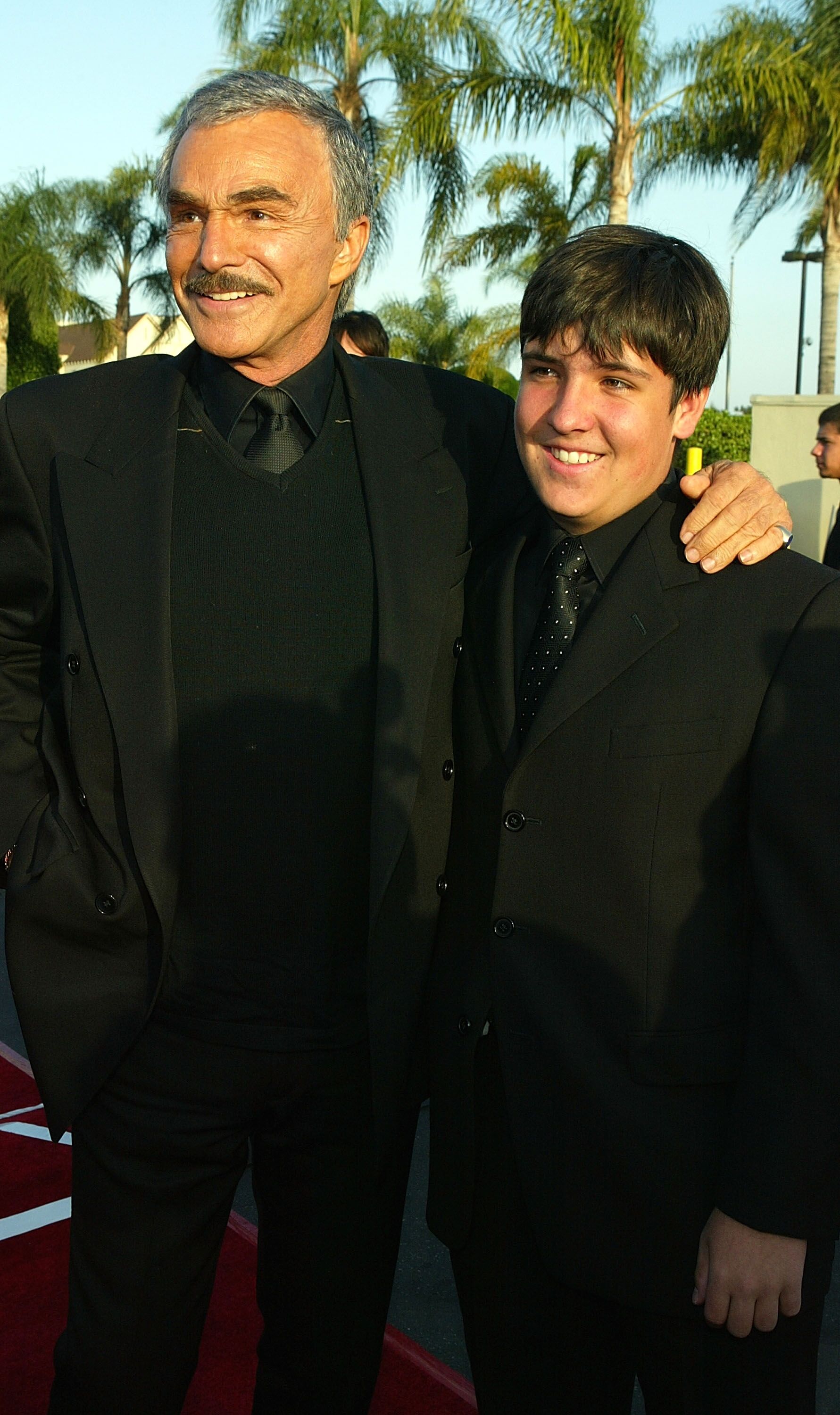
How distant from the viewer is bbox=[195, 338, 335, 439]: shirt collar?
78.0 inches

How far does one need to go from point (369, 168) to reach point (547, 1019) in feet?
4.75

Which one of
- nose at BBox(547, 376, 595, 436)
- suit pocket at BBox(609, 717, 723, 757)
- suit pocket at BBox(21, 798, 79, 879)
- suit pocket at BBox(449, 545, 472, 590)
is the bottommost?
A: suit pocket at BBox(21, 798, 79, 879)

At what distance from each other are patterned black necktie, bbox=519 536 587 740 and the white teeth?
121 mm

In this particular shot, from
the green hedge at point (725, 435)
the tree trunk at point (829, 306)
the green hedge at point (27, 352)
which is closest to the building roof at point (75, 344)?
the green hedge at point (27, 352)

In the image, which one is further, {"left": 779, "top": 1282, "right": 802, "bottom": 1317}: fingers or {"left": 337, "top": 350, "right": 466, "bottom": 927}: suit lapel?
{"left": 337, "top": 350, "right": 466, "bottom": 927}: suit lapel

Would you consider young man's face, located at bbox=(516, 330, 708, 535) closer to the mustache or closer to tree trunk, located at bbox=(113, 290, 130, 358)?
the mustache

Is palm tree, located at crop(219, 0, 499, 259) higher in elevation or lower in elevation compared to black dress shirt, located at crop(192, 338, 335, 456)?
higher

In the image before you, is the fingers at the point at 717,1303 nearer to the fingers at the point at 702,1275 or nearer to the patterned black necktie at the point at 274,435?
the fingers at the point at 702,1275

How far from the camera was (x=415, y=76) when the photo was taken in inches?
618

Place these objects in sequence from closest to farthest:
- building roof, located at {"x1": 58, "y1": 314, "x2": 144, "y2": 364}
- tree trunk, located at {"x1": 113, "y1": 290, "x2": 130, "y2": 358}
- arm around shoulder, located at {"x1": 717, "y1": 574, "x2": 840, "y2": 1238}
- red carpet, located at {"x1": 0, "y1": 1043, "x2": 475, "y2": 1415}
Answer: arm around shoulder, located at {"x1": 717, "y1": 574, "x2": 840, "y2": 1238}
red carpet, located at {"x1": 0, "y1": 1043, "x2": 475, "y2": 1415}
tree trunk, located at {"x1": 113, "y1": 290, "x2": 130, "y2": 358}
building roof, located at {"x1": 58, "y1": 314, "x2": 144, "y2": 364}

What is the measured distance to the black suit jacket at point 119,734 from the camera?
5.97 feet

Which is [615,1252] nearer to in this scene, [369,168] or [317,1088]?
[317,1088]

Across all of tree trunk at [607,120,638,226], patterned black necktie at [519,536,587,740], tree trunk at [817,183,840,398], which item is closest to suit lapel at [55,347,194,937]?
patterned black necktie at [519,536,587,740]

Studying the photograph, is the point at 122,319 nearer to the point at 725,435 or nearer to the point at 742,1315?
the point at 725,435
